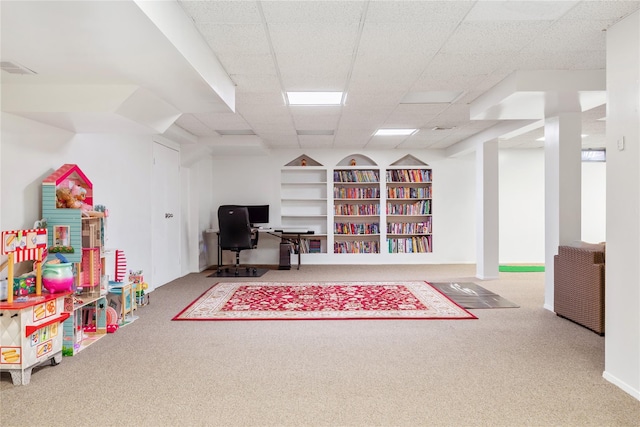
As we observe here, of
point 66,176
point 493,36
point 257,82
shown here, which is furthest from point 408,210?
point 66,176

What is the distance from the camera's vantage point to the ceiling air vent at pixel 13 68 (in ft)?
8.52

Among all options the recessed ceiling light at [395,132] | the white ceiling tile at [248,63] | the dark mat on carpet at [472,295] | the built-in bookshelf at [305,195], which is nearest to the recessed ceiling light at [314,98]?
the white ceiling tile at [248,63]

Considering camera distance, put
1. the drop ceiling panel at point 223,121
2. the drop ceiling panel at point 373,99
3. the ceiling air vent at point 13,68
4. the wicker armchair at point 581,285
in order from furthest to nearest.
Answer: the drop ceiling panel at point 223,121, the drop ceiling panel at point 373,99, the wicker armchair at point 581,285, the ceiling air vent at point 13,68

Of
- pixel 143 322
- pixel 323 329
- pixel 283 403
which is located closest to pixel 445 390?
pixel 283 403

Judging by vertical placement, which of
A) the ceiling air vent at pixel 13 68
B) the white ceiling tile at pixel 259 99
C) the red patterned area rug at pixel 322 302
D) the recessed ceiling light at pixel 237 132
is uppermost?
the recessed ceiling light at pixel 237 132

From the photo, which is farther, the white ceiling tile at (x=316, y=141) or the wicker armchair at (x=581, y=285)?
the white ceiling tile at (x=316, y=141)

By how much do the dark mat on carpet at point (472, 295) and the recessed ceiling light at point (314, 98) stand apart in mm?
2809

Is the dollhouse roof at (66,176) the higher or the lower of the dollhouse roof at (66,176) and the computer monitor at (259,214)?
the higher

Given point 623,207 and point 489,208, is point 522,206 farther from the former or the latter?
point 623,207

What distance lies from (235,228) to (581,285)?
4.97 metres

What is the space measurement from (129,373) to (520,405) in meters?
2.49

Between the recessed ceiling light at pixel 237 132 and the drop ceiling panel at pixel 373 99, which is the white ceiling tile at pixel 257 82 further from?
the recessed ceiling light at pixel 237 132

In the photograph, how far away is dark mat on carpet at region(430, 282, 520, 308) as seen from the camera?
4606 millimetres

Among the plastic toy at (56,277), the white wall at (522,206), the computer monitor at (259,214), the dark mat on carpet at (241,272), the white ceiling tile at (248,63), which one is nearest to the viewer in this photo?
the plastic toy at (56,277)
